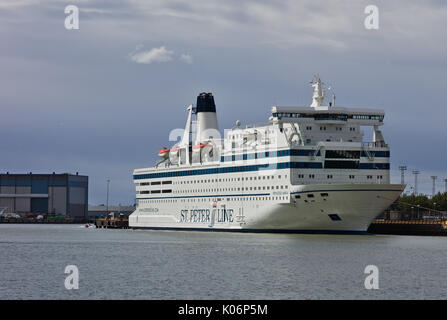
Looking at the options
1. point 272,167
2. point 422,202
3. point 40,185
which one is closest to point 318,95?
point 272,167

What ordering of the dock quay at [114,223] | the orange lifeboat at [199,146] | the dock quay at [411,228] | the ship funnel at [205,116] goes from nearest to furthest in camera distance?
the dock quay at [411,228], the orange lifeboat at [199,146], the ship funnel at [205,116], the dock quay at [114,223]

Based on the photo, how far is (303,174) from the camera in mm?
69750

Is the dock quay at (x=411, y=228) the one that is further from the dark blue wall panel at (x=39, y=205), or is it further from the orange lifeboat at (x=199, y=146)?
the dark blue wall panel at (x=39, y=205)

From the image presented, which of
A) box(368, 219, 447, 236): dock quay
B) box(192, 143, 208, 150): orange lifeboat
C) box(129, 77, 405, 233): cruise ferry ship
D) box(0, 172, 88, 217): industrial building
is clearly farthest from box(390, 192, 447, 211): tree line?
box(0, 172, 88, 217): industrial building

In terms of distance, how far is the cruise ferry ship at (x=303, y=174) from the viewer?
6781 cm

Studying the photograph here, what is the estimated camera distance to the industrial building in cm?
17450

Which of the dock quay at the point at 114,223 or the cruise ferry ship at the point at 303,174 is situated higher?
the cruise ferry ship at the point at 303,174

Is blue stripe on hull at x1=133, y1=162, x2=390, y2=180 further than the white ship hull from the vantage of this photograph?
Yes

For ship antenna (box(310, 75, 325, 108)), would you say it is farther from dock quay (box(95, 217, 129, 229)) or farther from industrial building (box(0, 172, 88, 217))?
industrial building (box(0, 172, 88, 217))

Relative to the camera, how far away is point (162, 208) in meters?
95.0

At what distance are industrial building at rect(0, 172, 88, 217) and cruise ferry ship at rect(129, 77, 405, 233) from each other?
96.7 m

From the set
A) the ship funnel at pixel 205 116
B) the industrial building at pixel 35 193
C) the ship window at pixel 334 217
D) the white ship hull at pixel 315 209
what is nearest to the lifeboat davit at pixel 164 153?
the ship funnel at pixel 205 116

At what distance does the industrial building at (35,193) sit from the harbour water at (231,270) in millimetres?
112947
